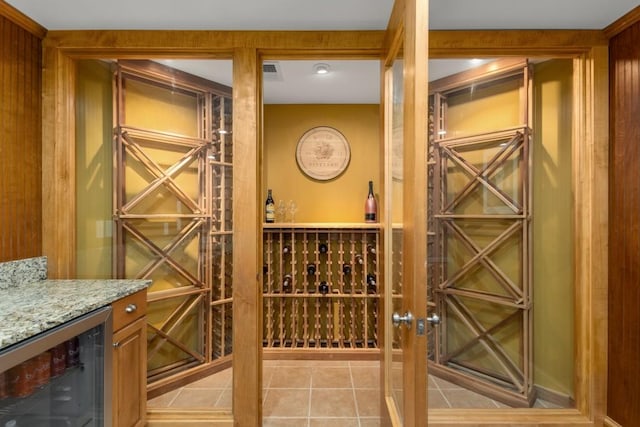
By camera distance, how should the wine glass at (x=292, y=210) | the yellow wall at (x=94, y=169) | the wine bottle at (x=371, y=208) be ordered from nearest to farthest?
the yellow wall at (x=94, y=169)
the wine bottle at (x=371, y=208)
the wine glass at (x=292, y=210)

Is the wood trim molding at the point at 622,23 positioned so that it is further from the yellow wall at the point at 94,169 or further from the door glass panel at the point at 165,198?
the yellow wall at the point at 94,169

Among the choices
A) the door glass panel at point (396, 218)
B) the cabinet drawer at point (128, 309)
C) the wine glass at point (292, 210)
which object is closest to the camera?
the door glass panel at point (396, 218)

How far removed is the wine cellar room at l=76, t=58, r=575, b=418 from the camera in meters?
1.89

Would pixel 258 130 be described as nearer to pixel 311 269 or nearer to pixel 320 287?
pixel 311 269

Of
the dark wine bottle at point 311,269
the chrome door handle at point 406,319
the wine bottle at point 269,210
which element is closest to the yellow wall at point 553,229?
the chrome door handle at point 406,319

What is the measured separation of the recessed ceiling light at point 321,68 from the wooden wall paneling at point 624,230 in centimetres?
168

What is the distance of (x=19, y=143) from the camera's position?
62.9 inches

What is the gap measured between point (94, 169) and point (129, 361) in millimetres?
1202

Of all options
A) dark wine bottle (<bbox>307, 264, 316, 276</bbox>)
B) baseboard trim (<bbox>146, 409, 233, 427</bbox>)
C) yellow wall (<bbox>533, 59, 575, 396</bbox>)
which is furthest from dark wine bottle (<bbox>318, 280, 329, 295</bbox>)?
yellow wall (<bbox>533, 59, 575, 396</bbox>)

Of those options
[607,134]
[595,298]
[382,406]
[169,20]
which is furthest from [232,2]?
[595,298]

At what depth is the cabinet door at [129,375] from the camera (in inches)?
56.3

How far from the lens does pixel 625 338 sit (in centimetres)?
160

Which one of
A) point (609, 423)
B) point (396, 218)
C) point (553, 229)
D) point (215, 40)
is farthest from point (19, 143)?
point (609, 423)

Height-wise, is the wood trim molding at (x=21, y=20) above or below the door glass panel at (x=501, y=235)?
above
